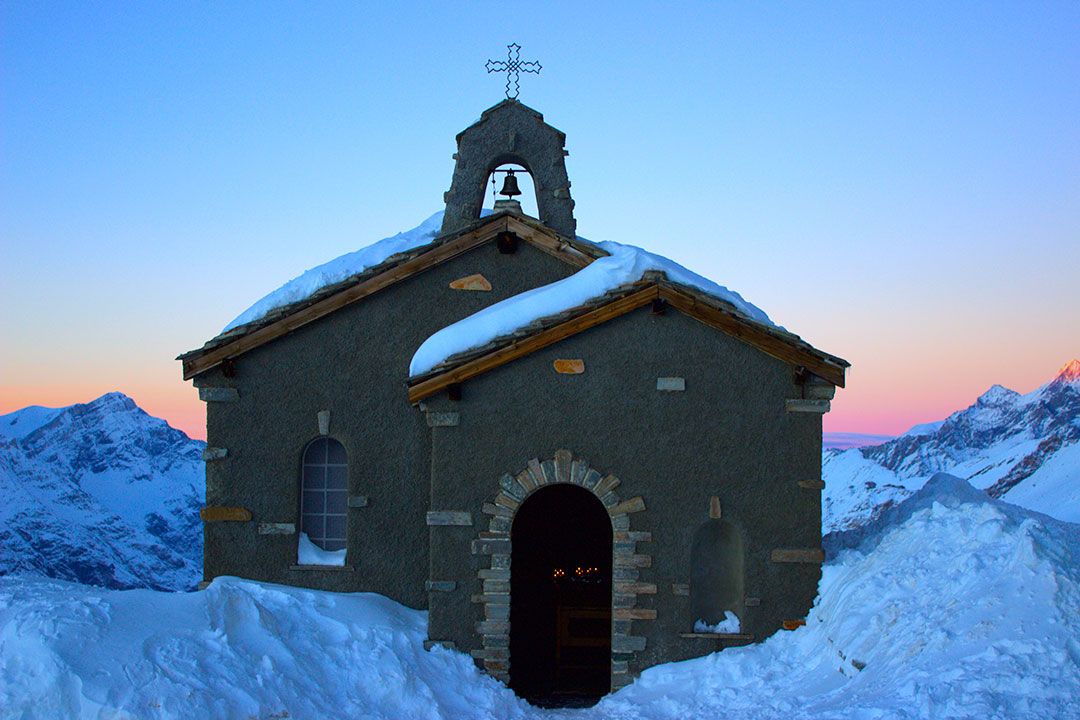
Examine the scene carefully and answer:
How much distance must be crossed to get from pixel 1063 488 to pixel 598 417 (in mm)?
16823

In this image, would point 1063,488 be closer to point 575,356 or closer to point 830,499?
point 830,499

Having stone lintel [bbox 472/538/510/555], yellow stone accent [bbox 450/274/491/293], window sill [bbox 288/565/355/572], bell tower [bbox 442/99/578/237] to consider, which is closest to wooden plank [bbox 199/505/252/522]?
window sill [bbox 288/565/355/572]

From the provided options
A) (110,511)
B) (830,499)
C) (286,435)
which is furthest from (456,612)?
(110,511)

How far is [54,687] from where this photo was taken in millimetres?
8234

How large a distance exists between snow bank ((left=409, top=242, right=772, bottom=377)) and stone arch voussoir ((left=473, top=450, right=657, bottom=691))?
1.70m

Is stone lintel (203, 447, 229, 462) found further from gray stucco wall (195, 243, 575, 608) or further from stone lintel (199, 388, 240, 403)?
stone lintel (199, 388, 240, 403)

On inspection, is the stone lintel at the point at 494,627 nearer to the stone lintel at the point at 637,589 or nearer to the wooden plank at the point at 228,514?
the stone lintel at the point at 637,589

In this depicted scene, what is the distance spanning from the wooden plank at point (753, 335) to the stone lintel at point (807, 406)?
0.30 metres

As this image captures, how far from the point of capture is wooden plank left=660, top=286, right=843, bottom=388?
1130 centimetres

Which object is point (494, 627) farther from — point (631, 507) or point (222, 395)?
point (222, 395)

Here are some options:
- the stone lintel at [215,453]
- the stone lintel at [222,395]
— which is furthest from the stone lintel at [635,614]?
the stone lintel at [222,395]

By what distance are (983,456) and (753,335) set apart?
3218 centimetres

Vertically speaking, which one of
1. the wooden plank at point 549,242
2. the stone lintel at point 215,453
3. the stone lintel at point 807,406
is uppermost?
the wooden plank at point 549,242

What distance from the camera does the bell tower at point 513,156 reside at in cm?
1468
